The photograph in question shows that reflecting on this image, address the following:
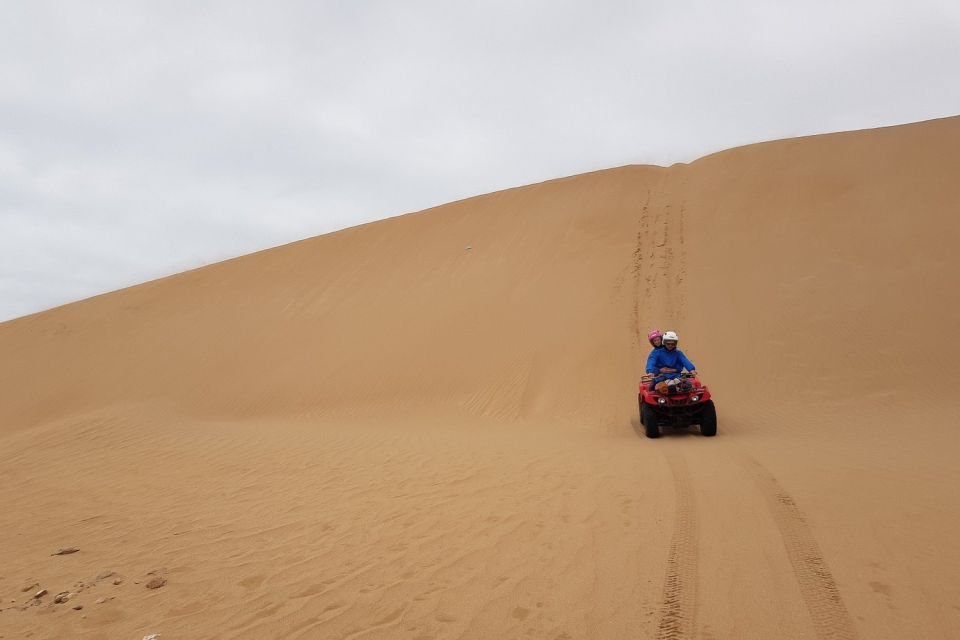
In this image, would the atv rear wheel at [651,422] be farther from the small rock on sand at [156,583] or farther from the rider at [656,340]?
the small rock on sand at [156,583]

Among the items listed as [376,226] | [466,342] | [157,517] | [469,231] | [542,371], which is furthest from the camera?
[376,226]

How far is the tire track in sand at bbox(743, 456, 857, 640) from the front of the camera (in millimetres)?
2746

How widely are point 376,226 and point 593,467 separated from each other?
19755 millimetres

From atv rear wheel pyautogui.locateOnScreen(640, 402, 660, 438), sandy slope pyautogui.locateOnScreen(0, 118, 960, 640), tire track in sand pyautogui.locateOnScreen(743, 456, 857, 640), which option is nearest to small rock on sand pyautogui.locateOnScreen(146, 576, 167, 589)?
sandy slope pyautogui.locateOnScreen(0, 118, 960, 640)

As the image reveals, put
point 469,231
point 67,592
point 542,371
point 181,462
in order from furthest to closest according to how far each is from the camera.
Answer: point 469,231 < point 542,371 < point 181,462 < point 67,592

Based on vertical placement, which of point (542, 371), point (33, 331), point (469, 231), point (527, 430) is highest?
point (469, 231)

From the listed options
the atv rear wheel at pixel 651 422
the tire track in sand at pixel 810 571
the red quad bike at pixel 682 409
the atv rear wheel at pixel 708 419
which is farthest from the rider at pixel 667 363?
the tire track in sand at pixel 810 571

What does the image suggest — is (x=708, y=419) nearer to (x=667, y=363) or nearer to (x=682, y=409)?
(x=682, y=409)

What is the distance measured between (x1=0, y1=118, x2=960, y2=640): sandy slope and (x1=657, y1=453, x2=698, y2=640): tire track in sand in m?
0.02

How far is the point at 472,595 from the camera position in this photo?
3285mm

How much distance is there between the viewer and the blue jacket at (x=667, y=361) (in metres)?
8.56

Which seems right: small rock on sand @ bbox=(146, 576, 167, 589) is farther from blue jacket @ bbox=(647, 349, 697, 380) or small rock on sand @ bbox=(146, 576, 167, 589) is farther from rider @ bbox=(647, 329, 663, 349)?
rider @ bbox=(647, 329, 663, 349)

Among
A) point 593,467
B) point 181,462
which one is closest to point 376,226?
point 181,462

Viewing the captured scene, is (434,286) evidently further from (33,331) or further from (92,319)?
(33,331)
